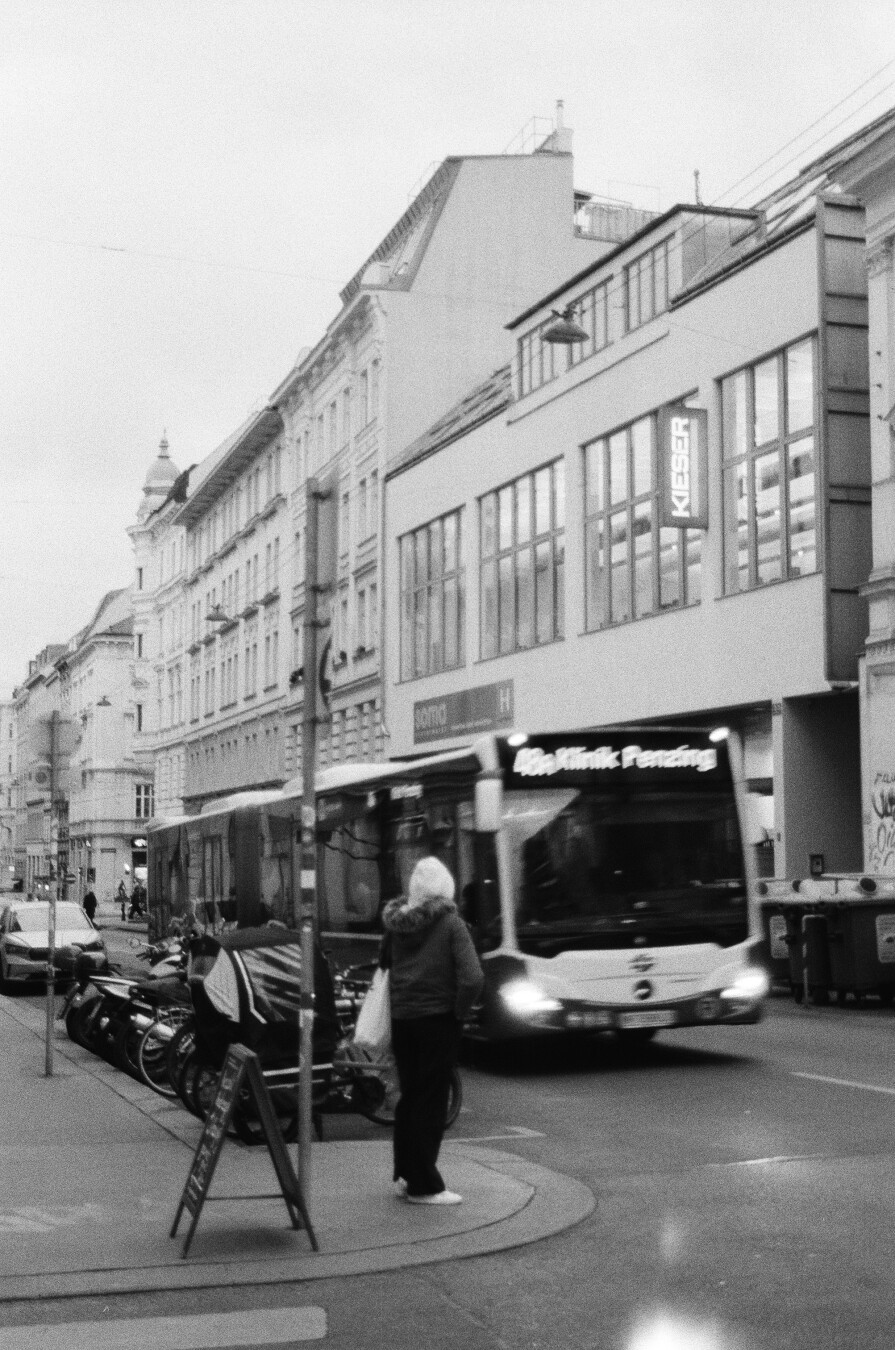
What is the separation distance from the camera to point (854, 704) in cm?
3244

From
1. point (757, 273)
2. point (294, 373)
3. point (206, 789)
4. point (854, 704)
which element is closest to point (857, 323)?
point (757, 273)

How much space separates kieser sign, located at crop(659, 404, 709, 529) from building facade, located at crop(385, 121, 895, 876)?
4 centimetres

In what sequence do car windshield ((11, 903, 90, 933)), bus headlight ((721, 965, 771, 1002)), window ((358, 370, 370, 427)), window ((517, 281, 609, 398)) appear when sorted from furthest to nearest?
window ((358, 370, 370, 427))
window ((517, 281, 609, 398))
car windshield ((11, 903, 90, 933))
bus headlight ((721, 965, 771, 1002))

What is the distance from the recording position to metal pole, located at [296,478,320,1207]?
853 cm

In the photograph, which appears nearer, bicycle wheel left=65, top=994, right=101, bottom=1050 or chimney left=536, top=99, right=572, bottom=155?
bicycle wheel left=65, top=994, right=101, bottom=1050

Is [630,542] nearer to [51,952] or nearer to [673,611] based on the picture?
[673,611]

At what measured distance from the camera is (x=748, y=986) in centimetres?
1570

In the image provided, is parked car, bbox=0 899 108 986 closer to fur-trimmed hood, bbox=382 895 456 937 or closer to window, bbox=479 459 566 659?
window, bbox=479 459 566 659

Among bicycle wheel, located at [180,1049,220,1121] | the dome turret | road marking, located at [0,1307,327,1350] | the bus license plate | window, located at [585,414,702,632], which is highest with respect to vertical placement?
the dome turret

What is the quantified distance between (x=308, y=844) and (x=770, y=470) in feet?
82.5

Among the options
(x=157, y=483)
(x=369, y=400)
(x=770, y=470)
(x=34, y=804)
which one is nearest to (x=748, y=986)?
(x=770, y=470)

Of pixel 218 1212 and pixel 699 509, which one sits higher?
pixel 699 509

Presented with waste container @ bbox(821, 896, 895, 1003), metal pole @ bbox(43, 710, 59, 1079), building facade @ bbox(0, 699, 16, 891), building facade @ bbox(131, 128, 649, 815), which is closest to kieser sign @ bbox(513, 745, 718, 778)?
metal pole @ bbox(43, 710, 59, 1079)

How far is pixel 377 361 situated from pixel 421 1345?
4763cm
